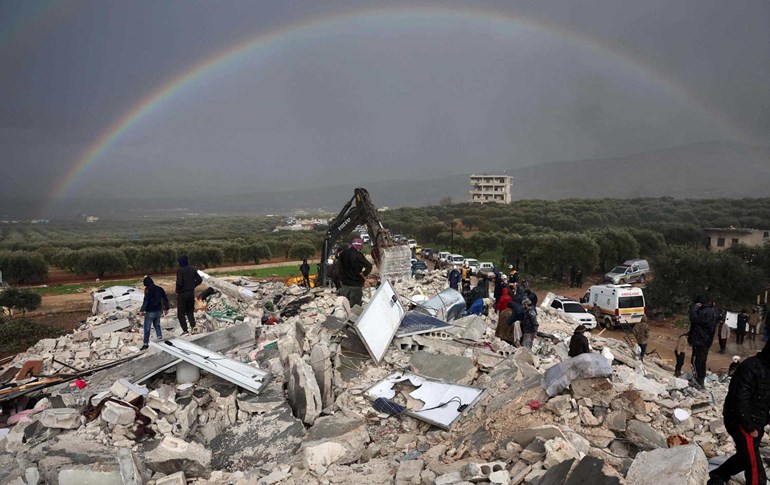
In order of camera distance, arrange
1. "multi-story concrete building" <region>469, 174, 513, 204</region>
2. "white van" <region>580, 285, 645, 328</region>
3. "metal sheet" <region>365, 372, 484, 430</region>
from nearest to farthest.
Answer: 1. "metal sheet" <region>365, 372, 484, 430</region>
2. "white van" <region>580, 285, 645, 328</region>
3. "multi-story concrete building" <region>469, 174, 513, 204</region>

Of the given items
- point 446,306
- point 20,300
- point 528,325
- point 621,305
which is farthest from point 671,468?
point 20,300

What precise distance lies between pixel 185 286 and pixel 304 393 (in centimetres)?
438

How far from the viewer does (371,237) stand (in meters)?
18.2

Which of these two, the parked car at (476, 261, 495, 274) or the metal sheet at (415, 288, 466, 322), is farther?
the parked car at (476, 261, 495, 274)

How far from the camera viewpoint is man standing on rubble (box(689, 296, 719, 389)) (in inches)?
317

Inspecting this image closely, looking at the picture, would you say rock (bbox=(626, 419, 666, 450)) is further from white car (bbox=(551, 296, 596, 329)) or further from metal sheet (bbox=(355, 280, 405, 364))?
white car (bbox=(551, 296, 596, 329))

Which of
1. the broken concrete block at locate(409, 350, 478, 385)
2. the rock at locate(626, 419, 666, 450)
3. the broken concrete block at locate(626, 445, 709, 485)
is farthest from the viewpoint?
the broken concrete block at locate(409, 350, 478, 385)

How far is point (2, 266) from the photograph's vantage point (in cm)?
4019

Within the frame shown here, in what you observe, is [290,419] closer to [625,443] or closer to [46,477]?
[46,477]

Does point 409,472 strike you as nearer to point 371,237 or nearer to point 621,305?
point 371,237

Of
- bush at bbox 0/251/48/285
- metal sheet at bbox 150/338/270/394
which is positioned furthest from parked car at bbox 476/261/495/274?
bush at bbox 0/251/48/285

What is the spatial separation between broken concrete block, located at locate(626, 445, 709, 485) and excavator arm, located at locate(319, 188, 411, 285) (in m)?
13.8

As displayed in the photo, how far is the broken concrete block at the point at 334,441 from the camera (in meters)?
4.89

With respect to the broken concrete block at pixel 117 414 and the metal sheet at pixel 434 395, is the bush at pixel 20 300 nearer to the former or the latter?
the broken concrete block at pixel 117 414
